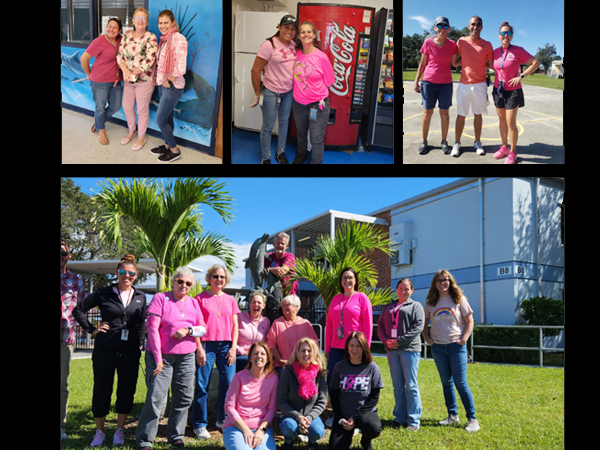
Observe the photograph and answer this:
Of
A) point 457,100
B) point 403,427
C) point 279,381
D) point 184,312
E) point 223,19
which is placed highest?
point 223,19

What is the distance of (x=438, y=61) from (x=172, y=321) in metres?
4.65

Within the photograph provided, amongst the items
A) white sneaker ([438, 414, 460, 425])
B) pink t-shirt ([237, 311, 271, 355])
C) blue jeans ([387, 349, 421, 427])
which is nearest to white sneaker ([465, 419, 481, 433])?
white sneaker ([438, 414, 460, 425])

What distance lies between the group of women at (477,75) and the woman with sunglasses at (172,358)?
3.79 metres

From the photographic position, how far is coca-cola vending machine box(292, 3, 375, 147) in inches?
270

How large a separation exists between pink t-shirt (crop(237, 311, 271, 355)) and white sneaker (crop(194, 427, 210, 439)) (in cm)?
76

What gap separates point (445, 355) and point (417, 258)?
35.2 ft

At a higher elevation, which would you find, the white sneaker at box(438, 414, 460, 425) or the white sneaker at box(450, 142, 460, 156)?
the white sneaker at box(450, 142, 460, 156)

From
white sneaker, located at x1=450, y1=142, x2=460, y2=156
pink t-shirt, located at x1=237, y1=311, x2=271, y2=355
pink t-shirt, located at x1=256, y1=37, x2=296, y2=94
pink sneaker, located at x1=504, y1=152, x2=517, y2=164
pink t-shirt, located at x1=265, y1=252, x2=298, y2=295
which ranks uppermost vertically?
pink t-shirt, located at x1=256, y1=37, x2=296, y2=94

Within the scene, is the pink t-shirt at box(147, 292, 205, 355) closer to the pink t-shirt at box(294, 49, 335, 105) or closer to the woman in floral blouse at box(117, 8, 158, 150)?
the woman in floral blouse at box(117, 8, 158, 150)

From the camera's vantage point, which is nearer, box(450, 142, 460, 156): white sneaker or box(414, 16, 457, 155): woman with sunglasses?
box(414, 16, 457, 155): woman with sunglasses

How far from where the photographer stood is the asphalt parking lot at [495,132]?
666cm
